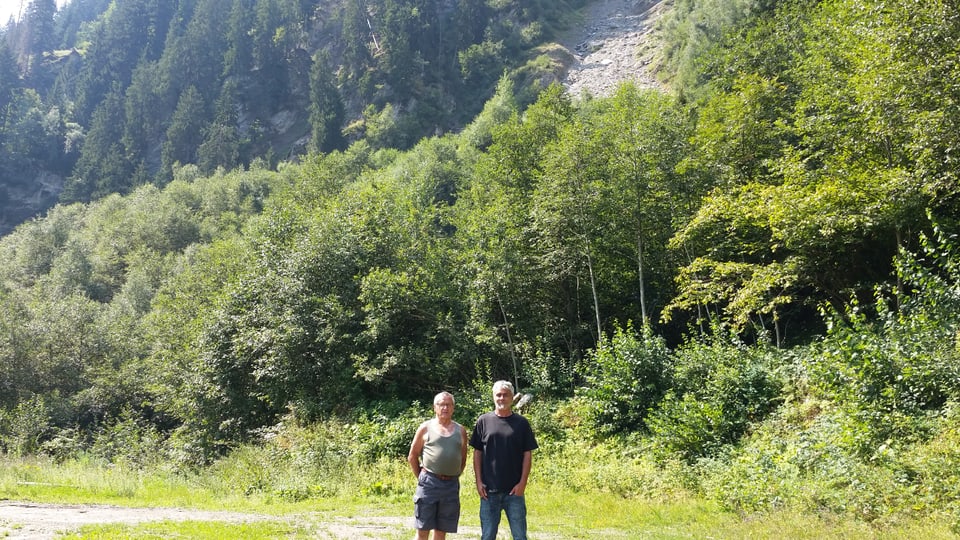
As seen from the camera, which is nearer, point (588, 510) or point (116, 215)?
point (588, 510)

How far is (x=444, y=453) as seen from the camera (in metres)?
5.57

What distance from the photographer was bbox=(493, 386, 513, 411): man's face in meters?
5.52

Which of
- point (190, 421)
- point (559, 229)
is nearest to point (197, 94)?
point (190, 421)

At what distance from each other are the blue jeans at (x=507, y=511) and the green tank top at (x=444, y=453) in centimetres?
47

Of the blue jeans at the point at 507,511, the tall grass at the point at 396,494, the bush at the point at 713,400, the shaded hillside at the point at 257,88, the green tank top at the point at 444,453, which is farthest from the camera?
the shaded hillside at the point at 257,88

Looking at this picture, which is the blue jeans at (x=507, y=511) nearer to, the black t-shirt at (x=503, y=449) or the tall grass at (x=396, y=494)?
the black t-shirt at (x=503, y=449)

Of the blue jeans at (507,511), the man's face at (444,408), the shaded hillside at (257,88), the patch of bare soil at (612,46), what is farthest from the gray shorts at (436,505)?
the shaded hillside at (257,88)

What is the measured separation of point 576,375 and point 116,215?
60640 mm

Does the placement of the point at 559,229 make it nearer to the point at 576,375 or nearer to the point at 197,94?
the point at 576,375

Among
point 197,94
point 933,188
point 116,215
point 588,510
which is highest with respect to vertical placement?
point 197,94

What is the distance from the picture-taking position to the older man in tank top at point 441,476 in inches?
220

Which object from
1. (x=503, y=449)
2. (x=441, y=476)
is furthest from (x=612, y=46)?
(x=441, y=476)

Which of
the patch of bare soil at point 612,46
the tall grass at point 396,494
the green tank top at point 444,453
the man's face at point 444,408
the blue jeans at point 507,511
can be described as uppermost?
the patch of bare soil at point 612,46

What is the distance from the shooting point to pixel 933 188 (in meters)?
11.1
